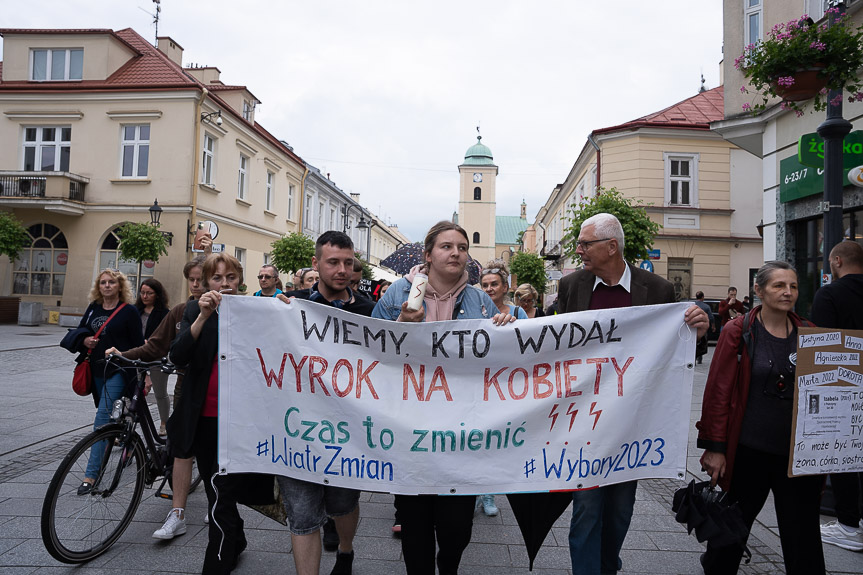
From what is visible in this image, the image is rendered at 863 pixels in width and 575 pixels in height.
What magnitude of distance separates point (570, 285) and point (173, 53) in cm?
3007

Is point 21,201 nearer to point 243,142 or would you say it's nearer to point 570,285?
point 243,142

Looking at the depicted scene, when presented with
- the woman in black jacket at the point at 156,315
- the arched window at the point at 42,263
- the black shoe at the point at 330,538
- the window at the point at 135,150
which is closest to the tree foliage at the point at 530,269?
the window at the point at 135,150

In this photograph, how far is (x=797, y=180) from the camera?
9430mm

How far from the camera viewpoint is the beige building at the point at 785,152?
29.2ft

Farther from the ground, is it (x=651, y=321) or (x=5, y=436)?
(x=651, y=321)

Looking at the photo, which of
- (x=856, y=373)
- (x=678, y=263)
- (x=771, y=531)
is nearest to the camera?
(x=856, y=373)

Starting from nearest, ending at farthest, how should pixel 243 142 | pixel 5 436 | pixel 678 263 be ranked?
pixel 5 436
pixel 678 263
pixel 243 142

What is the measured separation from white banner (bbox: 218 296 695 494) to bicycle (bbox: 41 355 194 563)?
110 cm

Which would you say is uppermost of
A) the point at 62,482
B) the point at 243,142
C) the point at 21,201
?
the point at 243,142

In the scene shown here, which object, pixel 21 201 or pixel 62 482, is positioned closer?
pixel 62 482

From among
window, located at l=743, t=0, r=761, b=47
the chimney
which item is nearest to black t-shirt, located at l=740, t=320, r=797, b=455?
window, located at l=743, t=0, r=761, b=47

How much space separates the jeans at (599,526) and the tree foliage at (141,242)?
1962 centimetres

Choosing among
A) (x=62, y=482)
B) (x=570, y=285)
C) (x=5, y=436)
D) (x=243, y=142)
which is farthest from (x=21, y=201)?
(x=570, y=285)

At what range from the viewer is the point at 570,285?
3658mm
